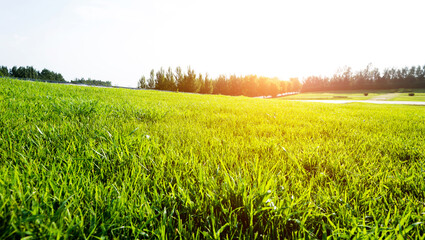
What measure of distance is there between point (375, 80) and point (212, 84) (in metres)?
80.2

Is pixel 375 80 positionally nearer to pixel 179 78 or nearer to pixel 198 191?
pixel 179 78

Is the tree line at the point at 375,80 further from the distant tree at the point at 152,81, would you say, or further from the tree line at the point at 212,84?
the distant tree at the point at 152,81

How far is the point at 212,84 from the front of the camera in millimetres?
59688

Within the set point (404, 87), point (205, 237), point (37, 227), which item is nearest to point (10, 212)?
point (37, 227)

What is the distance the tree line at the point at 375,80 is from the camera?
269 ft

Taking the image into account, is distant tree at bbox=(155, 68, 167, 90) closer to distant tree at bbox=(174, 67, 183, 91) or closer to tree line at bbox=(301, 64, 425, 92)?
distant tree at bbox=(174, 67, 183, 91)

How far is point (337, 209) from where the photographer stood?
3.31ft

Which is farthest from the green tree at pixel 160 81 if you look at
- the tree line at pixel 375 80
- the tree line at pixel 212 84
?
the tree line at pixel 375 80

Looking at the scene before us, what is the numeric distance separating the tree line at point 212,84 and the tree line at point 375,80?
3475cm

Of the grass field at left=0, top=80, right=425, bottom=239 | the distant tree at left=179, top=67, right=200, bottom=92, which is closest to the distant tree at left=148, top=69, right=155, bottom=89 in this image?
the distant tree at left=179, top=67, right=200, bottom=92

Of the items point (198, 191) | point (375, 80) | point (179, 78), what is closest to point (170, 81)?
point (179, 78)

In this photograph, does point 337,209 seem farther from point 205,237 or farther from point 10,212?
point 10,212

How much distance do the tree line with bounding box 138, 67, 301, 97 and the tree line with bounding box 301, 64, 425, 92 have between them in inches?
1368

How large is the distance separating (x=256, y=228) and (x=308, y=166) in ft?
2.95
